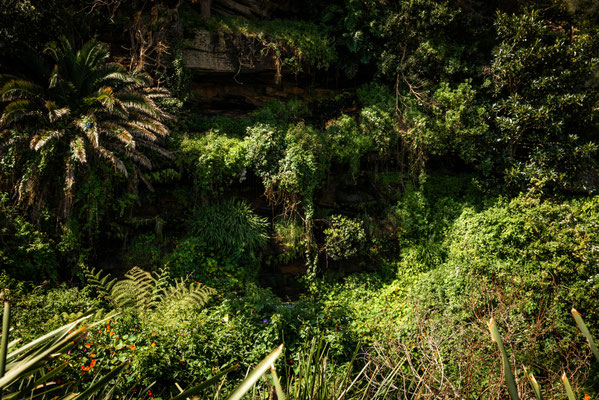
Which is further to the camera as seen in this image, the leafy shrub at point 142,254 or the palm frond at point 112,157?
the leafy shrub at point 142,254

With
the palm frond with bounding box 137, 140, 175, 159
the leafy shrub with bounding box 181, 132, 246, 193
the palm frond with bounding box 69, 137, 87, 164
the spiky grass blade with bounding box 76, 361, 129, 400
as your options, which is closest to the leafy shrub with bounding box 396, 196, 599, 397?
the leafy shrub with bounding box 181, 132, 246, 193

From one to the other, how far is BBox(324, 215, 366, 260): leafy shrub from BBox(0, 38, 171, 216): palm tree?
392 cm

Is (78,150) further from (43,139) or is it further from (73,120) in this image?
(73,120)

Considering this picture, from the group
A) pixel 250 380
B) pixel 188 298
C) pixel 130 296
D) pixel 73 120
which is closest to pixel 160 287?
pixel 130 296

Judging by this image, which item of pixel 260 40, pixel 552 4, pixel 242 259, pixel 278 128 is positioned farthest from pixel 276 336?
pixel 552 4

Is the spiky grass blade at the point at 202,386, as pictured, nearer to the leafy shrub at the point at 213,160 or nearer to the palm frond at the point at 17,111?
the leafy shrub at the point at 213,160

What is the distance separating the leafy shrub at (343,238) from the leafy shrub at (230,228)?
147 cm

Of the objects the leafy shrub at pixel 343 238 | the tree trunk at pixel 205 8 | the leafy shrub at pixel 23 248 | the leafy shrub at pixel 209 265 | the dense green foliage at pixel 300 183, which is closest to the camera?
the dense green foliage at pixel 300 183

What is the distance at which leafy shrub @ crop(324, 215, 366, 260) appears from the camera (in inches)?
281

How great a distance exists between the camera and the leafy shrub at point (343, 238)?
714 centimetres

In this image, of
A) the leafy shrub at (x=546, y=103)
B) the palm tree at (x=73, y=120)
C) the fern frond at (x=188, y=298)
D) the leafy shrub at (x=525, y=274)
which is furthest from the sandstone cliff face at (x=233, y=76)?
the leafy shrub at (x=525, y=274)

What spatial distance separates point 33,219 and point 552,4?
463 inches

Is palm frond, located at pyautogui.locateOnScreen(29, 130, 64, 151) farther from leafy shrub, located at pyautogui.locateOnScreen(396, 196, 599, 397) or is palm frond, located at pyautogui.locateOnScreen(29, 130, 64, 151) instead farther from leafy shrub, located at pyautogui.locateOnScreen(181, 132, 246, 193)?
leafy shrub, located at pyautogui.locateOnScreen(396, 196, 599, 397)

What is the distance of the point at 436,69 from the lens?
8.19 meters
